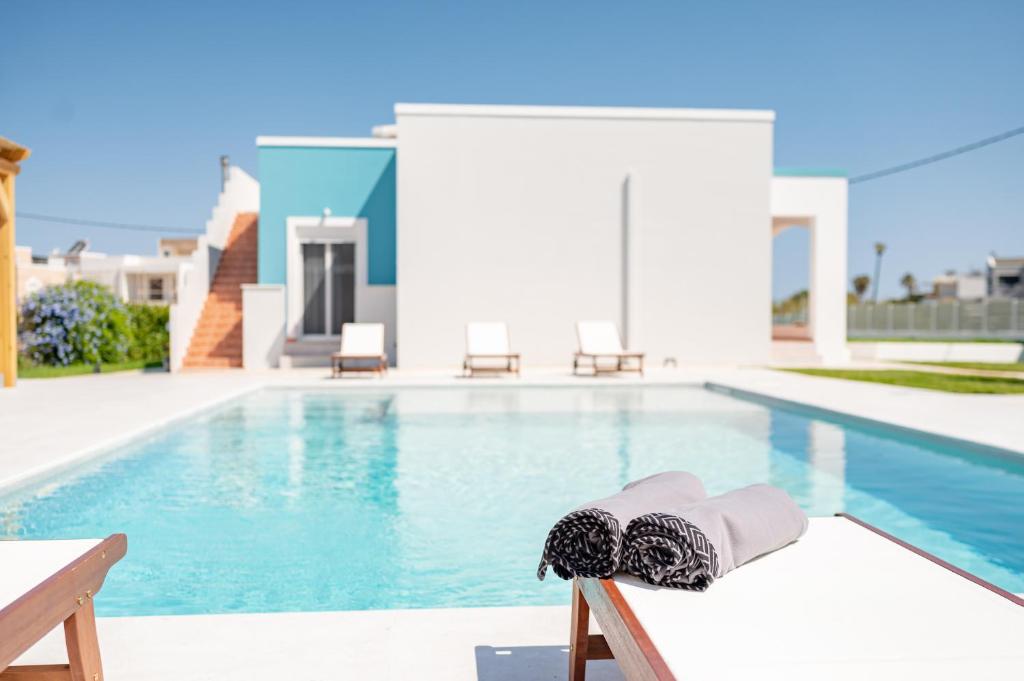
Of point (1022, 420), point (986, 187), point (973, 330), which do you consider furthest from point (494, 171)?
point (986, 187)

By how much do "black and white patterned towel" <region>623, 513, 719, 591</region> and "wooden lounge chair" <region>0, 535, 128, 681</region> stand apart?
4.39 feet

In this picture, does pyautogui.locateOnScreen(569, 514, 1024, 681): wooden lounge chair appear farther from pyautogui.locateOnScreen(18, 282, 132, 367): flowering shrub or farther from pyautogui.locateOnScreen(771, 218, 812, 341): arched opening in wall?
pyautogui.locateOnScreen(771, 218, 812, 341): arched opening in wall

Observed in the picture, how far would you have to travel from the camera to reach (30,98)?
103ft

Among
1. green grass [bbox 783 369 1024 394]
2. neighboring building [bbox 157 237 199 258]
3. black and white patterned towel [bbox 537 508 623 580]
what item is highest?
neighboring building [bbox 157 237 199 258]

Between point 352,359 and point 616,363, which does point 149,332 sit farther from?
point 616,363

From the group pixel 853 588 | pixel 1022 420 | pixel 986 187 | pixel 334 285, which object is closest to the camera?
pixel 853 588

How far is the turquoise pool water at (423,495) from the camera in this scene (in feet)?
11.9

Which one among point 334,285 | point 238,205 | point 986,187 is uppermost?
point 986,187

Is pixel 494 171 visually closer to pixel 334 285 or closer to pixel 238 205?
pixel 334 285

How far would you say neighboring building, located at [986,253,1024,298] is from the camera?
176 feet

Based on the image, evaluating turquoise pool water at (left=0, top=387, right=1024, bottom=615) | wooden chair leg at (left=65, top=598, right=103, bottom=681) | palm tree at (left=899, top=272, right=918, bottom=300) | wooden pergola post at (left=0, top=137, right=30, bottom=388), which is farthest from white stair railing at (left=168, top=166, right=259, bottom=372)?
palm tree at (left=899, top=272, right=918, bottom=300)

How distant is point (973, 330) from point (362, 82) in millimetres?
25440

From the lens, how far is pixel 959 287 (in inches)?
2436

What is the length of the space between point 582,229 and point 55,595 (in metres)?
13.9
